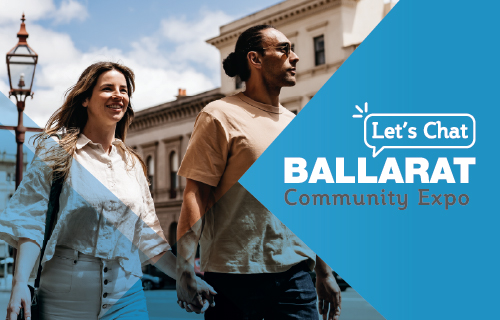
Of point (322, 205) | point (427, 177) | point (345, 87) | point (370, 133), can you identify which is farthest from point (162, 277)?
point (322, 205)

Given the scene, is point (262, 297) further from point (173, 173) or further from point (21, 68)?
point (173, 173)

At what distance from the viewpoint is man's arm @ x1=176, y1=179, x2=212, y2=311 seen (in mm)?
2631

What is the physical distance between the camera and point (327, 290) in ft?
10.2

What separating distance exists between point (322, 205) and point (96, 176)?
1.05 metres

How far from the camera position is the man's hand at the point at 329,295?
3.10 m

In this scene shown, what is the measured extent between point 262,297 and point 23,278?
36.4 inches

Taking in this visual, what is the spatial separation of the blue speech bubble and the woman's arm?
453 cm

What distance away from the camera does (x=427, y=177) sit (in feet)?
18.9

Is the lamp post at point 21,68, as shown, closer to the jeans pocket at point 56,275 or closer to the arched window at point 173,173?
the jeans pocket at point 56,275

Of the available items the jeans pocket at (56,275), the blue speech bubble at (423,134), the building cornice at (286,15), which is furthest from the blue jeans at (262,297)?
the building cornice at (286,15)

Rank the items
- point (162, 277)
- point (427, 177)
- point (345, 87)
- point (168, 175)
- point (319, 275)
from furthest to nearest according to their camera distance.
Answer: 1. point (168, 175)
2. point (162, 277)
3. point (345, 87)
4. point (427, 177)
5. point (319, 275)

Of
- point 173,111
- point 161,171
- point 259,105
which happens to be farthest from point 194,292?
point 161,171

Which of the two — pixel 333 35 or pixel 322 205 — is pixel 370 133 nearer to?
pixel 322 205

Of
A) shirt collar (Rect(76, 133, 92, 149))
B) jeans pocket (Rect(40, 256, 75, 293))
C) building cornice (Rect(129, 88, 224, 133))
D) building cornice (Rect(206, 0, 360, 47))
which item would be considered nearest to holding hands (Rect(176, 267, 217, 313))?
jeans pocket (Rect(40, 256, 75, 293))
